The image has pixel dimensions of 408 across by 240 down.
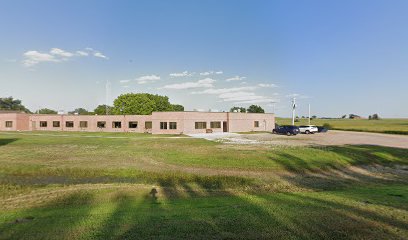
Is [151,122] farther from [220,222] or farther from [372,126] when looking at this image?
[372,126]

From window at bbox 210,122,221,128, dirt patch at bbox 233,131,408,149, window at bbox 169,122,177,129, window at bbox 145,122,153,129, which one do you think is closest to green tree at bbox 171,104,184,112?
window at bbox 145,122,153,129

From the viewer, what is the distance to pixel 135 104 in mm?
91375

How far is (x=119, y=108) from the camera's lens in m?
95.8

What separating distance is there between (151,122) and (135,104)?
37.8 metres

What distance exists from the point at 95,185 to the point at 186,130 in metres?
38.2

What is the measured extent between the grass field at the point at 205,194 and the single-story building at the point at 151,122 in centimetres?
2649

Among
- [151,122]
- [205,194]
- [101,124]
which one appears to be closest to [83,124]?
[101,124]

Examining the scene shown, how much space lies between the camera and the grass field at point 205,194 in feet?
21.7

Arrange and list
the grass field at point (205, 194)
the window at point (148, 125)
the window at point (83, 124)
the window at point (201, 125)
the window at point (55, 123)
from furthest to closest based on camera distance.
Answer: the window at point (55, 123) < the window at point (83, 124) < the window at point (148, 125) < the window at point (201, 125) < the grass field at point (205, 194)

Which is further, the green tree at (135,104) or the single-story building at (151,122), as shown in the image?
the green tree at (135,104)

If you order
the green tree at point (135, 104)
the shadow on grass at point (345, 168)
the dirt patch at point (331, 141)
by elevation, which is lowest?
the shadow on grass at point (345, 168)

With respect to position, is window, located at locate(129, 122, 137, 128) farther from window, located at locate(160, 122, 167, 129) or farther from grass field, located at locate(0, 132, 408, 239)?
grass field, located at locate(0, 132, 408, 239)

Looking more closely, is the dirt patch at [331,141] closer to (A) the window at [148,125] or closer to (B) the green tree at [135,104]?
(A) the window at [148,125]

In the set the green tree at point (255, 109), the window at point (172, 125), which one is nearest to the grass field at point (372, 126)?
the green tree at point (255, 109)
